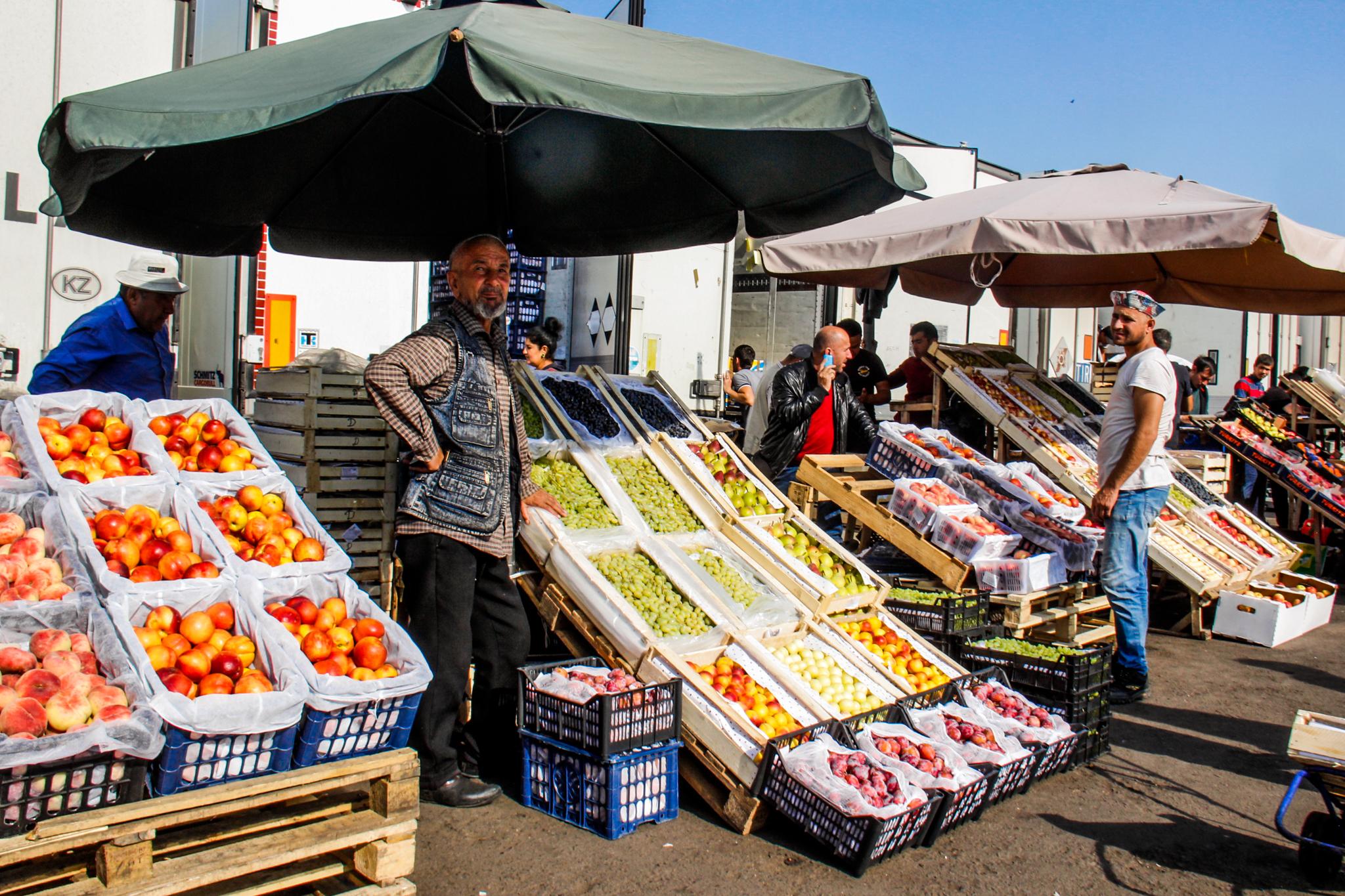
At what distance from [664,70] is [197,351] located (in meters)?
6.80

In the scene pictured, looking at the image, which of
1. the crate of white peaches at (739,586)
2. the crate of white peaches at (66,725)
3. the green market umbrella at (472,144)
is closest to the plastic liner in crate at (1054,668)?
the crate of white peaches at (739,586)

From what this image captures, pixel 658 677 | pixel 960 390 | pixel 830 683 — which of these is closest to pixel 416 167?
pixel 658 677

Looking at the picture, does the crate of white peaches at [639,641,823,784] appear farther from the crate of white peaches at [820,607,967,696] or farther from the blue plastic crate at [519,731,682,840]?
the crate of white peaches at [820,607,967,696]

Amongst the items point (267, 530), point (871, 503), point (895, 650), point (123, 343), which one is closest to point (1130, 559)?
point (871, 503)

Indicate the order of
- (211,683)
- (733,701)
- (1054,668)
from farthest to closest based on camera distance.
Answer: (1054,668)
(733,701)
(211,683)

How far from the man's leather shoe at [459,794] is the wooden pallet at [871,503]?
3.27 metres

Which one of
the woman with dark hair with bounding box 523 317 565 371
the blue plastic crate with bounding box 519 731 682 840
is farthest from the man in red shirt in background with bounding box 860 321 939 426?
the blue plastic crate with bounding box 519 731 682 840

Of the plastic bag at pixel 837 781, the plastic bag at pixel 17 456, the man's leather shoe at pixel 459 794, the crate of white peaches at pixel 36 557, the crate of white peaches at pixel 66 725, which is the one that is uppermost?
the plastic bag at pixel 17 456

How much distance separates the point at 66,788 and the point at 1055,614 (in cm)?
569

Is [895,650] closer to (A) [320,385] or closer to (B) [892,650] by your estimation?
(B) [892,650]

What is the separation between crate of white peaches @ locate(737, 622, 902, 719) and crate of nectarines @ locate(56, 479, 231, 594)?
2230mm

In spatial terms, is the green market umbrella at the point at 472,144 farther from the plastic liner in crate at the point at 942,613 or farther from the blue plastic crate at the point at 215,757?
the plastic liner in crate at the point at 942,613

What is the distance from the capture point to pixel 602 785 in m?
3.73

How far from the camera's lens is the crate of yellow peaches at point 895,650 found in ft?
15.5
